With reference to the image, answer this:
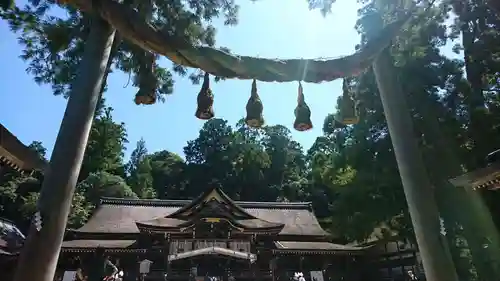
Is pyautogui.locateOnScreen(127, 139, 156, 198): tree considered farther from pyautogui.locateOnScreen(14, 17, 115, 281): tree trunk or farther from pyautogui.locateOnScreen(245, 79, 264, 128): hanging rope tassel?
pyautogui.locateOnScreen(245, 79, 264, 128): hanging rope tassel

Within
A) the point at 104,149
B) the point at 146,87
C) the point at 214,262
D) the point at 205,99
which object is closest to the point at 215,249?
the point at 214,262

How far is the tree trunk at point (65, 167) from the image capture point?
12.4 ft

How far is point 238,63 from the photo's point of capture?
242cm

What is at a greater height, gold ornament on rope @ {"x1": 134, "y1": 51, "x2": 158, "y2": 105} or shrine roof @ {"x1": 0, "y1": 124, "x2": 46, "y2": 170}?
gold ornament on rope @ {"x1": 134, "y1": 51, "x2": 158, "y2": 105}

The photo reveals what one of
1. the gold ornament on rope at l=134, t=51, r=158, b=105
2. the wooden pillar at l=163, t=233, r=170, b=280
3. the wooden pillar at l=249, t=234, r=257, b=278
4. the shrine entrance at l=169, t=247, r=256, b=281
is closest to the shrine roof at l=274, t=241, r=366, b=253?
the wooden pillar at l=249, t=234, r=257, b=278

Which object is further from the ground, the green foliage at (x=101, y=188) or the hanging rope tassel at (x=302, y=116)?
the green foliage at (x=101, y=188)

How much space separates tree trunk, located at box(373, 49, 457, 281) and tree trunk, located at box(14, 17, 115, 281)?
364cm

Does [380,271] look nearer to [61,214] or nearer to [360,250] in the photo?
[360,250]

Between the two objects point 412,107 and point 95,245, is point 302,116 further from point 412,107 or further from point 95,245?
point 95,245

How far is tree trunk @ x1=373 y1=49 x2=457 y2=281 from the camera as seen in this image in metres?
3.88

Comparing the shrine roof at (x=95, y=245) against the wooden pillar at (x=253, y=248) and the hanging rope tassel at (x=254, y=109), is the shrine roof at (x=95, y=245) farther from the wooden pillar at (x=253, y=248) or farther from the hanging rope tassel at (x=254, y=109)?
the hanging rope tassel at (x=254, y=109)

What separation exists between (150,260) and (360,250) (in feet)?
27.2

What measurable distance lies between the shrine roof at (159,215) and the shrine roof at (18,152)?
12050mm

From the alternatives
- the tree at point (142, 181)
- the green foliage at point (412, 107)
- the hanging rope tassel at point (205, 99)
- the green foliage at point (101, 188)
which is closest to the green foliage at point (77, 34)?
the green foliage at point (412, 107)
